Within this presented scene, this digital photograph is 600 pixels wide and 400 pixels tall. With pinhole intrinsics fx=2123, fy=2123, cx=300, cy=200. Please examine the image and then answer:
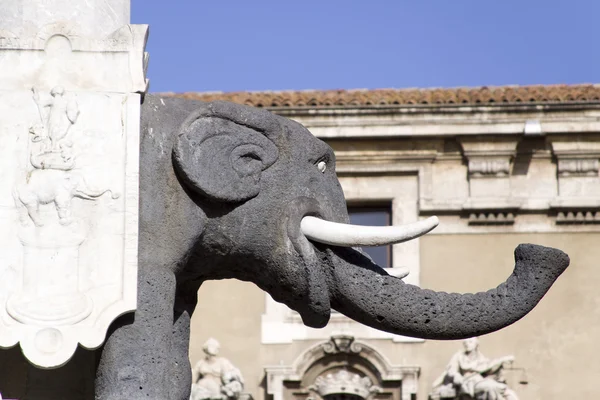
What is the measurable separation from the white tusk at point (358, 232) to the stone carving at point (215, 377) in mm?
13664

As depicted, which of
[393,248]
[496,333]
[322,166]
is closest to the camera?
[322,166]

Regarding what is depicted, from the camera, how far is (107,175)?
18.4ft

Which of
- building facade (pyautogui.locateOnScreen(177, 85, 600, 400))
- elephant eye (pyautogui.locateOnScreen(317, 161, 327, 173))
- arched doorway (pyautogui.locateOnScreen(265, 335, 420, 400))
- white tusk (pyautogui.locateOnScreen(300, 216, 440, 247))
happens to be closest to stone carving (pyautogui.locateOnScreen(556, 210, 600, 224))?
building facade (pyautogui.locateOnScreen(177, 85, 600, 400))

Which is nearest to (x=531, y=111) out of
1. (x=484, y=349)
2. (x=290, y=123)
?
(x=484, y=349)

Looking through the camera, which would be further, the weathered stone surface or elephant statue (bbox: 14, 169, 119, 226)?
the weathered stone surface

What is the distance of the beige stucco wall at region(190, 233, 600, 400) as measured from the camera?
67.0 feet

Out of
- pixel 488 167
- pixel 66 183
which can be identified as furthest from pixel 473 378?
pixel 66 183

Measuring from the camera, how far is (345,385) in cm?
2008

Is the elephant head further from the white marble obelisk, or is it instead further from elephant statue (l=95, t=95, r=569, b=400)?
the white marble obelisk

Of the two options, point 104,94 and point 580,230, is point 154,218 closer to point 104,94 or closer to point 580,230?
point 104,94

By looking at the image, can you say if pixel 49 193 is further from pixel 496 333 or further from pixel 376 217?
pixel 376 217

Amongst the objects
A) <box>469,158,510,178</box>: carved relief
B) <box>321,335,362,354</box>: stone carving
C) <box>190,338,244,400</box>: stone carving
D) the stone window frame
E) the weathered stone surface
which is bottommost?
the weathered stone surface

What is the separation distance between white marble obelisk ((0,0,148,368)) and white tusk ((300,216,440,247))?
52 centimetres

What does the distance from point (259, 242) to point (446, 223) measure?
50.1 ft
